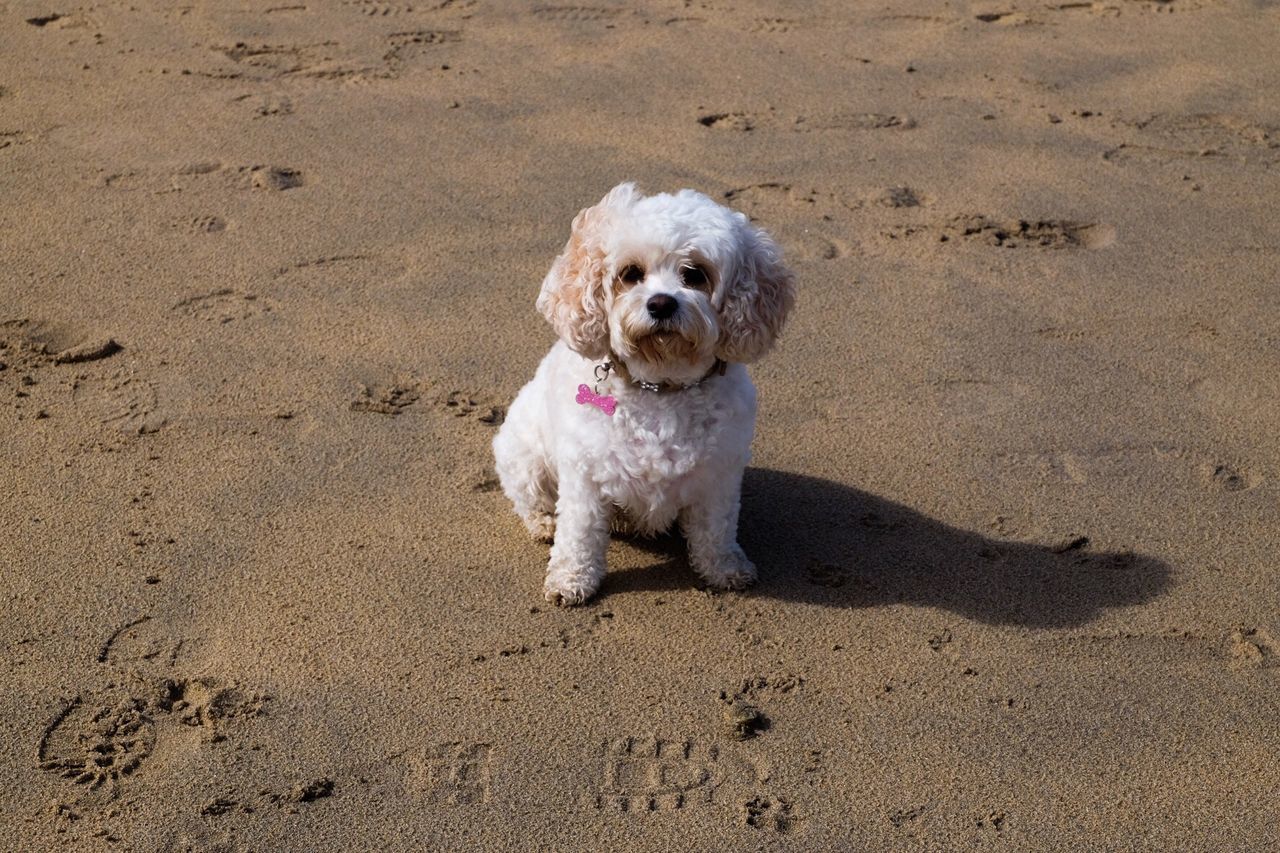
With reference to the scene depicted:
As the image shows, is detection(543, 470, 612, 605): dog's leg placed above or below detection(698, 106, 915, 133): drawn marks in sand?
below

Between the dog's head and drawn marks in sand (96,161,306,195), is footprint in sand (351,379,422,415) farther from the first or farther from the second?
drawn marks in sand (96,161,306,195)

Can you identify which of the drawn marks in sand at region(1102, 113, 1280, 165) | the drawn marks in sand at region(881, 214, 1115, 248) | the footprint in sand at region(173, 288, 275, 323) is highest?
the drawn marks in sand at region(1102, 113, 1280, 165)

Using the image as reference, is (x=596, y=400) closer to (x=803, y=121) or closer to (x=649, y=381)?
(x=649, y=381)

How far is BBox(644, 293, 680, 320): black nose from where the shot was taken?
366cm

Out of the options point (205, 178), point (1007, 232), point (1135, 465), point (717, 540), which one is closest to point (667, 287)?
point (717, 540)

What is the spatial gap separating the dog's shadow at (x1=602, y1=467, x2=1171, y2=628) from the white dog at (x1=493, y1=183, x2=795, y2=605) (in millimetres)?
190

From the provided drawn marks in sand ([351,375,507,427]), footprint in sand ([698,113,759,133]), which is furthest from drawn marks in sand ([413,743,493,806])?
footprint in sand ([698,113,759,133])

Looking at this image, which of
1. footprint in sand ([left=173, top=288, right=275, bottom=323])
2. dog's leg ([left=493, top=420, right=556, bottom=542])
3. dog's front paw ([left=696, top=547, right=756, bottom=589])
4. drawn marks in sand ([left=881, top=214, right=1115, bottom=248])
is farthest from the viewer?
drawn marks in sand ([left=881, top=214, right=1115, bottom=248])

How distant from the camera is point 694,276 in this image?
149 inches

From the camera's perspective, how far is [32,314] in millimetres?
5422

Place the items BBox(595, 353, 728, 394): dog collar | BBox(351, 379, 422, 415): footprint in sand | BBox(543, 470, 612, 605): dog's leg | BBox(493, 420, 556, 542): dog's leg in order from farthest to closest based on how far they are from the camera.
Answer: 1. BBox(351, 379, 422, 415): footprint in sand
2. BBox(493, 420, 556, 542): dog's leg
3. BBox(543, 470, 612, 605): dog's leg
4. BBox(595, 353, 728, 394): dog collar

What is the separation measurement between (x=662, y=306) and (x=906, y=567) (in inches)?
51.8

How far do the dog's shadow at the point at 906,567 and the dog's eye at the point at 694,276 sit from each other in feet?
3.33

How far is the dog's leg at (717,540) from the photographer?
13.5 feet
